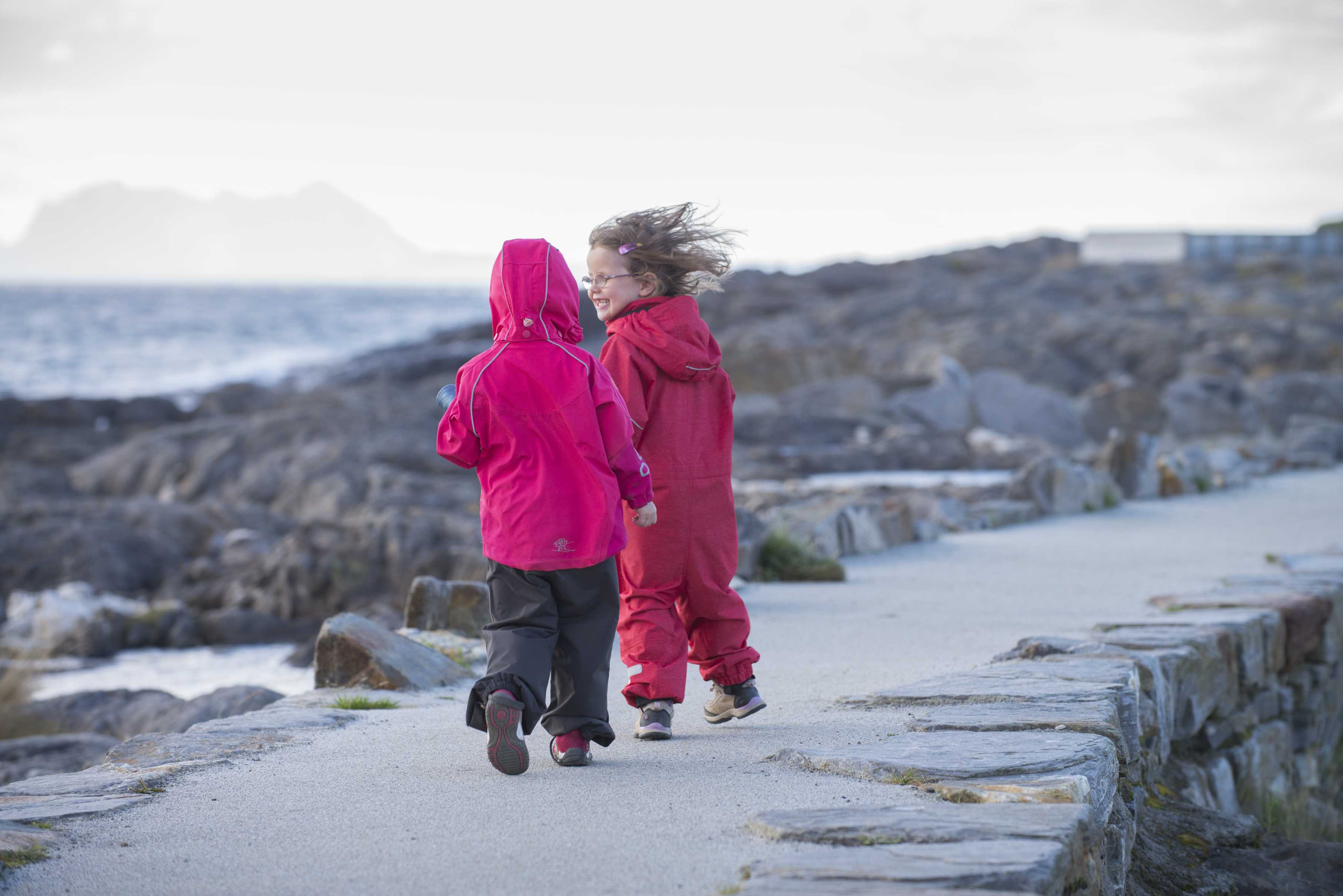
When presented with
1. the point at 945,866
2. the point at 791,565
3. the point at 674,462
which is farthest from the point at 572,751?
the point at 791,565

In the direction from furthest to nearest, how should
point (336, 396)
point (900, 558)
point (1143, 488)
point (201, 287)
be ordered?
1. point (201, 287)
2. point (336, 396)
3. point (1143, 488)
4. point (900, 558)

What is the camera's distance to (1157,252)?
168 feet

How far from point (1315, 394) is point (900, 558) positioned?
1434 cm

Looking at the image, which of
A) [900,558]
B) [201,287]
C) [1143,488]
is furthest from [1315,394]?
[201,287]

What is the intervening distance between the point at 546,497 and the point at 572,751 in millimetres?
716

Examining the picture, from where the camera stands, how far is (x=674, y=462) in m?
4.09

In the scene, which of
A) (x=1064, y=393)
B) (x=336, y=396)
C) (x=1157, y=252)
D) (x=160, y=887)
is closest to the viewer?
(x=160, y=887)

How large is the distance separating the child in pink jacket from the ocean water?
84.0ft

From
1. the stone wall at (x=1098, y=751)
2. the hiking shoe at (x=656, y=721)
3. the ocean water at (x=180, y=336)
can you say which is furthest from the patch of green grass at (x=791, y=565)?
the ocean water at (x=180, y=336)

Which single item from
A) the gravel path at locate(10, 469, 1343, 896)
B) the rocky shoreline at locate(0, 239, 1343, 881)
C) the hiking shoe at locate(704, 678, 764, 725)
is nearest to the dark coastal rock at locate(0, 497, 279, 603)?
the rocky shoreline at locate(0, 239, 1343, 881)

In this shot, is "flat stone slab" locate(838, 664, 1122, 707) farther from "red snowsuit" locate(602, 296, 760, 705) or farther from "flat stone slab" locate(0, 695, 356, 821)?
"flat stone slab" locate(0, 695, 356, 821)

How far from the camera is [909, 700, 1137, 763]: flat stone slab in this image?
12.1ft

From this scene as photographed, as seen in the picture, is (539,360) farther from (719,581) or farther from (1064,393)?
(1064,393)

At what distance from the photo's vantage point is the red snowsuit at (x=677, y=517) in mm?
4020
